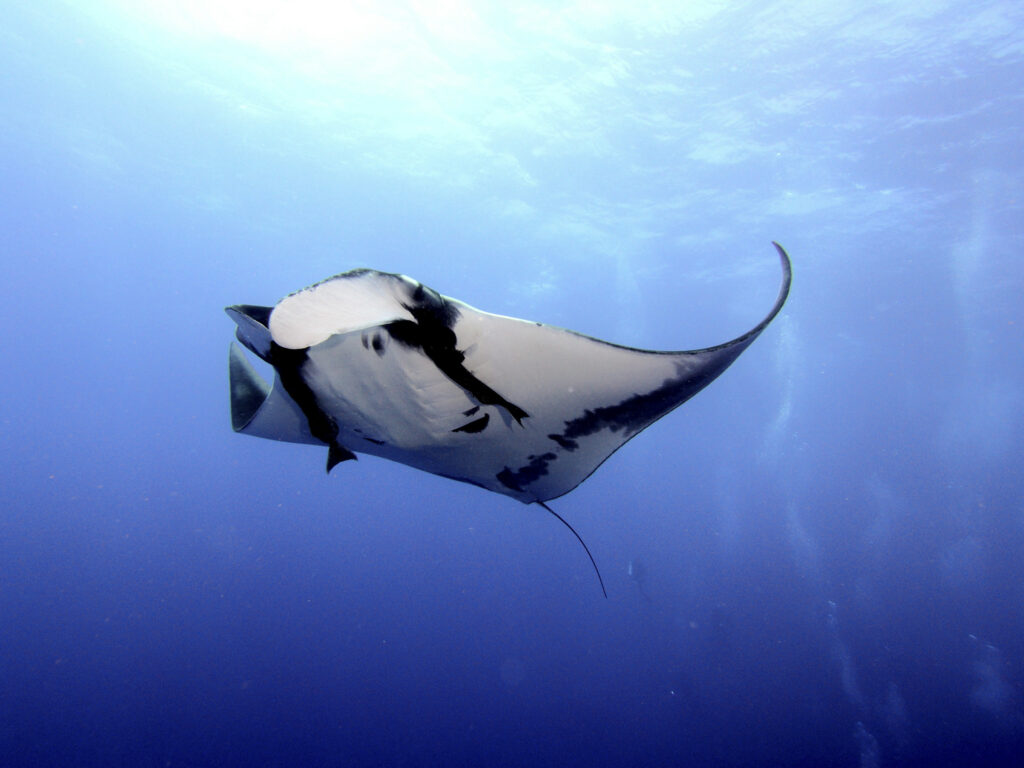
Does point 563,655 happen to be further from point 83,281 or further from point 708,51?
point 83,281

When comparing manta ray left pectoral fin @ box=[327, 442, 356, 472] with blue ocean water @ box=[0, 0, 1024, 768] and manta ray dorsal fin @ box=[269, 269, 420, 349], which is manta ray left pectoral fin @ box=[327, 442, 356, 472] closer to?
manta ray dorsal fin @ box=[269, 269, 420, 349]

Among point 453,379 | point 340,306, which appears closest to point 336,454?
point 453,379

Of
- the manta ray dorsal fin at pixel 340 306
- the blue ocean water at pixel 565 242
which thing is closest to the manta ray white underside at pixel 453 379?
the manta ray dorsal fin at pixel 340 306

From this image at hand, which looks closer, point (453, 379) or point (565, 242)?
point (453, 379)

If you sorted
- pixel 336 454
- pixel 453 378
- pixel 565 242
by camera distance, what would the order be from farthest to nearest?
pixel 565 242, pixel 336 454, pixel 453 378

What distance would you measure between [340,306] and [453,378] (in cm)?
73

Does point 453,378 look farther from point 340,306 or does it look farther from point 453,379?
point 340,306

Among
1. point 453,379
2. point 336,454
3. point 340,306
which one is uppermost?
point 340,306

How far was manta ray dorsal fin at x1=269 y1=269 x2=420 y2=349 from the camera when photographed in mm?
1519

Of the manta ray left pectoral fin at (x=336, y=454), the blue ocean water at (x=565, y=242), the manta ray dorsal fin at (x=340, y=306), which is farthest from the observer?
the blue ocean water at (x=565, y=242)

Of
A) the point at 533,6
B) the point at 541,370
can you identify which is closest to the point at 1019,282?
the point at 533,6

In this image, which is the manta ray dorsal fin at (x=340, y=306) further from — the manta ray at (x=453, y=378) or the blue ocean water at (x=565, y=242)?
the blue ocean water at (x=565, y=242)

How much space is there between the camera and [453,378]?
7.22 feet

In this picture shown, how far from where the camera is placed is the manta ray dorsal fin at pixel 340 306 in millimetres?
1519
